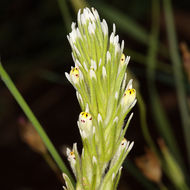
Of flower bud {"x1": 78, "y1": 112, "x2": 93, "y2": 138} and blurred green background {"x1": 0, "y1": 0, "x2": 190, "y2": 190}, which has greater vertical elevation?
blurred green background {"x1": 0, "y1": 0, "x2": 190, "y2": 190}

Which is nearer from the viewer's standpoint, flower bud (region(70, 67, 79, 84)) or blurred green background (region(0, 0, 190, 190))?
flower bud (region(70, 67, 79, 84))

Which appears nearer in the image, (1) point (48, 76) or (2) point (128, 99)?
(2) point (128, 99)

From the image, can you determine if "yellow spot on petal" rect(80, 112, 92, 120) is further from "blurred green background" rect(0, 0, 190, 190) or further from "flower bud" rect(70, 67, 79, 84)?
"blurred green background" rect(0, 0, 190, 190)

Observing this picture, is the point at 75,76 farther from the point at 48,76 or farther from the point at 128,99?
the point at 48,76

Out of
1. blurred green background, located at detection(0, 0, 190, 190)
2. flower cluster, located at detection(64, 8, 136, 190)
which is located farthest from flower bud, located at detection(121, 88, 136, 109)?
blurred green background, located at detection(0, 0, 190, 190)

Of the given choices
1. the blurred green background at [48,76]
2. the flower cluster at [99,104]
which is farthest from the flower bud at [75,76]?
the blurred green background at [48,76]

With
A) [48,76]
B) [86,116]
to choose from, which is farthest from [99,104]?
[48,76]

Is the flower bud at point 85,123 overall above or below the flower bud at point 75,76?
below

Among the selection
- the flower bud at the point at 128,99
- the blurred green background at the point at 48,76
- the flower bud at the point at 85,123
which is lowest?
the flower bud at the point at 85,123

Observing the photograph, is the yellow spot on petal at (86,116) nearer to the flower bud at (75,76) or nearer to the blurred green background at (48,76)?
the flower bud at (75,76)
